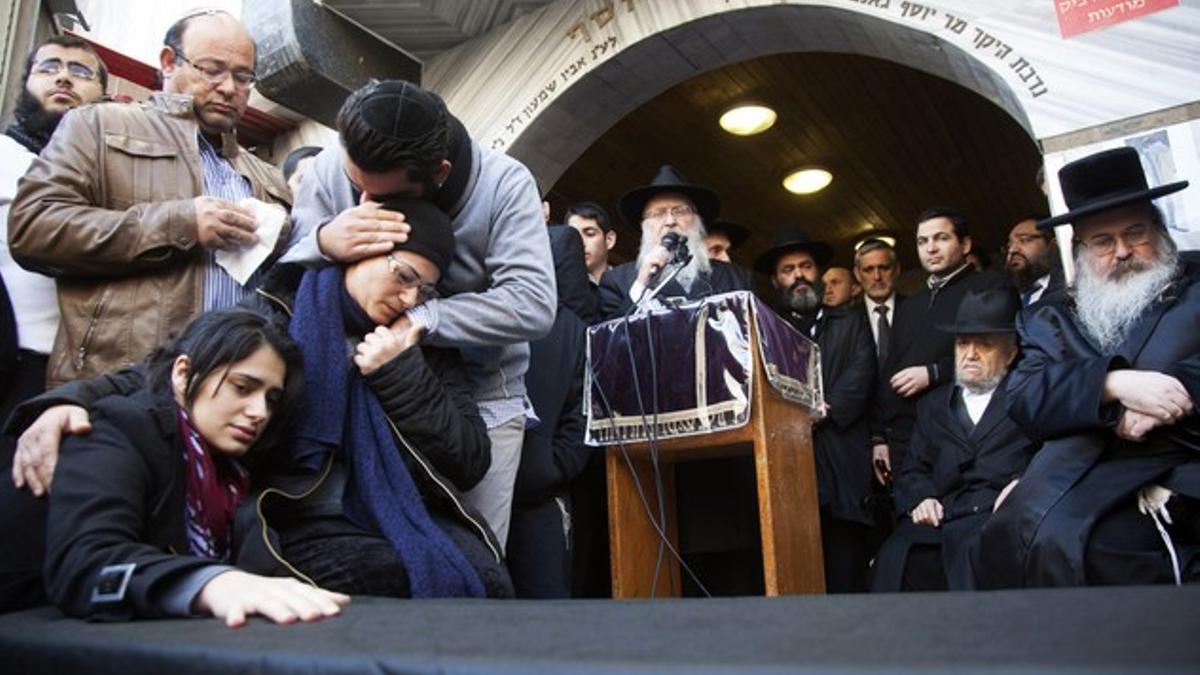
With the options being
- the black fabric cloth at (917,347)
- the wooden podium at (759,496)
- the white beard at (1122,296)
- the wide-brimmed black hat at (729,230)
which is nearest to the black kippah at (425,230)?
the wooden podium at (759,496)

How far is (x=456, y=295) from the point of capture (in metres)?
2.30

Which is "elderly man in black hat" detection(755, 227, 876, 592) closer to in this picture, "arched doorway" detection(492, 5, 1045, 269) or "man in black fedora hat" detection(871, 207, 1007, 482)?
"man in black fedora hat" detection(871, 207, 1007, 482)

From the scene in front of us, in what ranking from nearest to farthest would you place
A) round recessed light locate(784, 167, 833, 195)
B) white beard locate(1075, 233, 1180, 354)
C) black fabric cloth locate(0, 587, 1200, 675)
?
black fabric cloth locate(0, 587, 1200, 675) < white beard locate(1075, 233, 1180, 354) < round recessed light locate(784, 167, 833, 195)

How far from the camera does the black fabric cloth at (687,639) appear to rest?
715 mm

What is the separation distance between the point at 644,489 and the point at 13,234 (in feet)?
7.27

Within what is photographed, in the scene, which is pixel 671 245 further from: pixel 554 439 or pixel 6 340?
pixel 6 340

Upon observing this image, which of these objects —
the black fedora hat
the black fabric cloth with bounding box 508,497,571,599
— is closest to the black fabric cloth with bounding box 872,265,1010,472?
the black fedora hat

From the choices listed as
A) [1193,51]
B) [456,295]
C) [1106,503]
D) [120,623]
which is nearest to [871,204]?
[1193,51]

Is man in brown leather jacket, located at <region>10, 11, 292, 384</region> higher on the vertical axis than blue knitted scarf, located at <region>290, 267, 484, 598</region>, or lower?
higher

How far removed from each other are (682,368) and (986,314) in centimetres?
171

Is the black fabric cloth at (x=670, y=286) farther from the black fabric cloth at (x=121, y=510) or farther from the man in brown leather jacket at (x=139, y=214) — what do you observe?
the black fabric cloth at (x=121, y=510)

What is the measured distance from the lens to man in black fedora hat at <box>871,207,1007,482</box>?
4.32 metres

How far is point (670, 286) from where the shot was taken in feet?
12.9

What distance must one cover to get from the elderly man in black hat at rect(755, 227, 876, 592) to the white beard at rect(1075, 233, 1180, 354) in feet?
4.25
